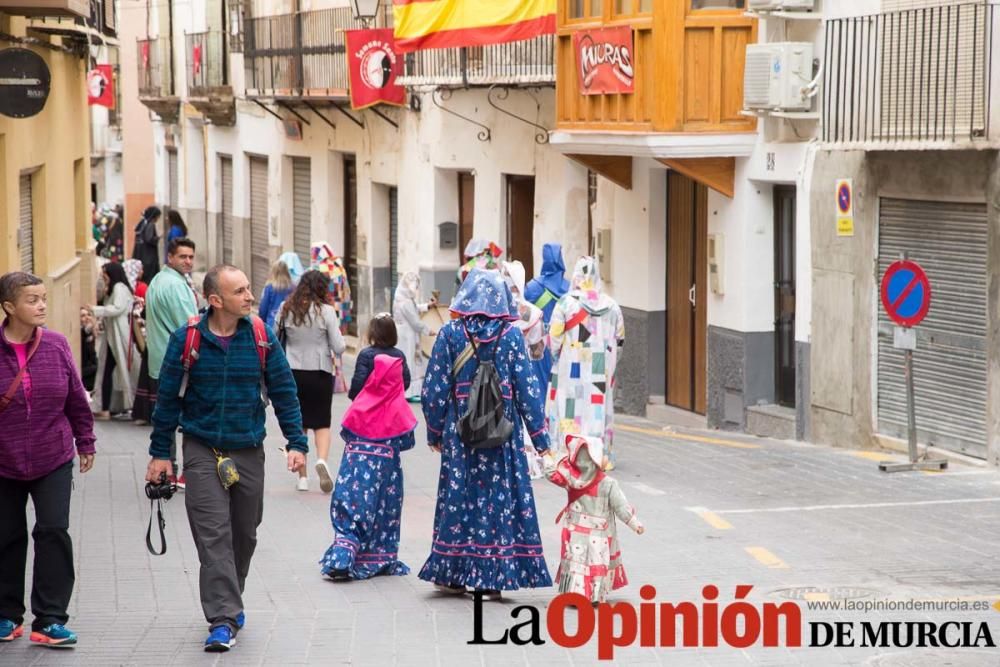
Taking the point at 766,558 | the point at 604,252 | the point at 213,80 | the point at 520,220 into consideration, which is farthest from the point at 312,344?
the point at 213,80

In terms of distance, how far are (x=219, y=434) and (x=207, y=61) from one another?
2818cm

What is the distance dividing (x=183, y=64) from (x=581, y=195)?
19.3 m

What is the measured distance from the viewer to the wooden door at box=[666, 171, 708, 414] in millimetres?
19094

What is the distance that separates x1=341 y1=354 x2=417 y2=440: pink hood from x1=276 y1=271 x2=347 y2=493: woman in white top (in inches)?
115

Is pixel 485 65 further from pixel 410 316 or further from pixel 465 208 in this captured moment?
pixel 410 316

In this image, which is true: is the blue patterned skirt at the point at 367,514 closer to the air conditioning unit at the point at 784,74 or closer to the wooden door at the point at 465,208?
the air conditioning unit at the point at 784,74

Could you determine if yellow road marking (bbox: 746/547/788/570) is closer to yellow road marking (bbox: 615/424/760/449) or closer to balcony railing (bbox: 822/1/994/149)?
balcony railing (bbox: 822/1/994/149)

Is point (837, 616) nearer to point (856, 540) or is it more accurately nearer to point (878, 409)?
point (856, 540)

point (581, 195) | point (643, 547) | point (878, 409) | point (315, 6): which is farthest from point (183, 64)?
point (643, 547)

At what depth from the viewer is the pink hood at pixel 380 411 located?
33.9ft

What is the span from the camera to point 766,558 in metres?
10.4

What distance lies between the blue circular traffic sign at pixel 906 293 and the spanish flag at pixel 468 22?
24.9 ft

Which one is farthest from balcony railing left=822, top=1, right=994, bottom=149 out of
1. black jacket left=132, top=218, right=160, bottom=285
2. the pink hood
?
black jacket left=132, top=218, right=160, bottom=285

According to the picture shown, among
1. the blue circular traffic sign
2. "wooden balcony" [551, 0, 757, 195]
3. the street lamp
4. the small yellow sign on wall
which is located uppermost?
the street lamp
